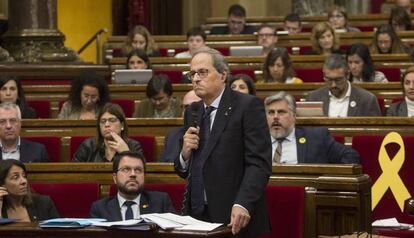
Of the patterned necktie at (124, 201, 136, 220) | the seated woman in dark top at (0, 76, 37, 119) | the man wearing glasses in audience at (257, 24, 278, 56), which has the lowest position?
the patterned necktie at (124, 201, 136, 220)

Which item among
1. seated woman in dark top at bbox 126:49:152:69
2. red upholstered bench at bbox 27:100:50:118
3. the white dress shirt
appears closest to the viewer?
the white dress shirt

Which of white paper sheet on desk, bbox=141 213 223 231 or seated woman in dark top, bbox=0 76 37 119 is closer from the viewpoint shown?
white paper sheet on desk, bbox=141 213 223 231

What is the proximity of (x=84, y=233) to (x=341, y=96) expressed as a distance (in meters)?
4.08

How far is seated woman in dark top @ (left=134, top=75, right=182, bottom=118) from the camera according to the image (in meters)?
8.53

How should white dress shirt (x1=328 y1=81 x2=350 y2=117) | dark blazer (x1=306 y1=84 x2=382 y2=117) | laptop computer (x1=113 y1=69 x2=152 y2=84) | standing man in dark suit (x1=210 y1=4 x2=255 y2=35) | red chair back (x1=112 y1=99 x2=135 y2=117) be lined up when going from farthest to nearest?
1. standing man in dark suit (x1=210 y1=4 x2=255 y2=35)
2. laptop computer (x1=113 y1=69 x2=152 y2=84)
3. red chair back (x1=112 y1=99 x2=135 y2=117)
4. white dress shirt (x1=328 y1=81 x2=350 y2=117)
5. dark blazer (x1=306 y1=84 x2=382 y2=117)

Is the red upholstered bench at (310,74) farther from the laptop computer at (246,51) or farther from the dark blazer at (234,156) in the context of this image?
the dark blazer at (234,156)

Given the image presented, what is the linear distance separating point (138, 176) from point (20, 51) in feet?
16.1

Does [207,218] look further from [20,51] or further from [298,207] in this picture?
[20,51]

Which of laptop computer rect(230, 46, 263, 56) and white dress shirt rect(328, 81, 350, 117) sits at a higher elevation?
laptop computer rect(230, 46, 263, 56)

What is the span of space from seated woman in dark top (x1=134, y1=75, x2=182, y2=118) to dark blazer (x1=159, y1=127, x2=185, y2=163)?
4.45 feet

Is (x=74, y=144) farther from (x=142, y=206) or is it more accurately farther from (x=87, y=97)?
(x=142, y=206)

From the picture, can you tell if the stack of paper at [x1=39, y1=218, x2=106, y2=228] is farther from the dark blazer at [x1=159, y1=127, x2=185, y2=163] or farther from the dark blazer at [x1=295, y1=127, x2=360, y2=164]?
the dark blazer at [x1=295, y1=127, x2=360, y2=164]

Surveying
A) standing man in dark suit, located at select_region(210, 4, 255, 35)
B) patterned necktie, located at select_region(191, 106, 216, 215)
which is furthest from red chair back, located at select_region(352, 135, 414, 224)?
standing man in dark suit, located at select_region(210, 4, 255, 35)

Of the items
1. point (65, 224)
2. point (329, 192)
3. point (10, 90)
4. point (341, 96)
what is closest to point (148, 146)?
point (10, 90)
